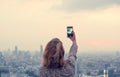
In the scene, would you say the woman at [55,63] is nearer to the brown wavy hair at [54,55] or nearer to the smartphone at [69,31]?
the brown wavy hair at [54,55]

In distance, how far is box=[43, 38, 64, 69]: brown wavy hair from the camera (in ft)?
13.5

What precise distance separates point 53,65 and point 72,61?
174mm

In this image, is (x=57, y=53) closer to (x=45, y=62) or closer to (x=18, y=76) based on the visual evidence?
(x=45, y=62)

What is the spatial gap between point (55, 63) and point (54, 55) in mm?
64

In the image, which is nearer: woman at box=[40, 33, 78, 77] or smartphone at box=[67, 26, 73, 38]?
woman at box=[40, 33, 78, 77]

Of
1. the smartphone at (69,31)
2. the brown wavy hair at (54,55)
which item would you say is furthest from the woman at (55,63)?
the smartphone at (69,31)

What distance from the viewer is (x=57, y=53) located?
4.12 meters

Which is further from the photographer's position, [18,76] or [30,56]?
[30,56]

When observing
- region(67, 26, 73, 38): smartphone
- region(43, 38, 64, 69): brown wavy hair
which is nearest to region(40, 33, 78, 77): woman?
region(43, 38, 64, 69): brown wavy hair

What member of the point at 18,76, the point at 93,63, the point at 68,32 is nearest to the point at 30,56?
the point at 93,63

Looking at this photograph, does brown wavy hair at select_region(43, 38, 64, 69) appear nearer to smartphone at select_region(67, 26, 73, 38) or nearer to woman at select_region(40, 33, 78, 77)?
woman at select_region(40, 33, 78, 77)

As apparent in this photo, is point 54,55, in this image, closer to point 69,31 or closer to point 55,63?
point 55,63

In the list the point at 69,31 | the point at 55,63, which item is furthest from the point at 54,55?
the point at 69,31

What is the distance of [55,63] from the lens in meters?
4.13
